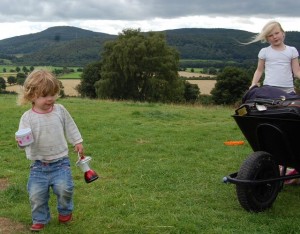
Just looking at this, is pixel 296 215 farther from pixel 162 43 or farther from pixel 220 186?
pixel 162 43

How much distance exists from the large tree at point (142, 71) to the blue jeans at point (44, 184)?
3739 centimetres

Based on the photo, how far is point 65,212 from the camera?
433 cm

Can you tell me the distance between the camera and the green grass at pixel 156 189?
434 centimetres

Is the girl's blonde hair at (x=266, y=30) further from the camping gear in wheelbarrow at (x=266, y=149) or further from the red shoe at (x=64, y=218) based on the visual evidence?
the red shoe at (x=64, y=218)

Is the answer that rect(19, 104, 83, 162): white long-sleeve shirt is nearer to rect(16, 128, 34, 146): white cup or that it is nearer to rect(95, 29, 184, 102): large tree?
rect(16, 128, 34, 146): white cup

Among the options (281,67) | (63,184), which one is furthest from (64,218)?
(281,67)

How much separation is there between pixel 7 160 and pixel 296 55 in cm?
494

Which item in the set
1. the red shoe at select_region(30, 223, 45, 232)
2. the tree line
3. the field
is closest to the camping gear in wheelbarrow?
the red shoe at select_region(30, 223, 45, 232)

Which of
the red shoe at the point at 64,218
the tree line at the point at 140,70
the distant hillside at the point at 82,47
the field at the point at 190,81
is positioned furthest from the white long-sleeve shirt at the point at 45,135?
the distant hillside at the point at 82,47

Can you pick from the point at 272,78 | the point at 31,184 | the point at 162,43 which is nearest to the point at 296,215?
the point at 272,78

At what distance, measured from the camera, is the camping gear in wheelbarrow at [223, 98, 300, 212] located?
14.7ft

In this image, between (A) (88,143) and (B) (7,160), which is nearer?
(B) (7,160)

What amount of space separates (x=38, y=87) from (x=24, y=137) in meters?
0.48

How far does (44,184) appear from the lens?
13.6 ft
